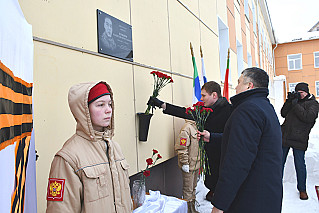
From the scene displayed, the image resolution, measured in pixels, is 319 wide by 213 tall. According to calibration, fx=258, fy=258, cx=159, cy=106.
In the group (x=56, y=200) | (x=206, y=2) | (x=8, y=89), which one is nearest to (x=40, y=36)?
(x=56, y=200)

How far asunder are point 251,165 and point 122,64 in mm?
1696

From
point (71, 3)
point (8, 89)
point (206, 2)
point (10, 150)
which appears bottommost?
point (10, 150)

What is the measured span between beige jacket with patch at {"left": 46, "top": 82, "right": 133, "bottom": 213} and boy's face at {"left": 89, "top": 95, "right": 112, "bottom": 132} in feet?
0.20

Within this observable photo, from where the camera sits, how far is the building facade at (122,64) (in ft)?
6.19

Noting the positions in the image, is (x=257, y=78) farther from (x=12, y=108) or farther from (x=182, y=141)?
(x=12, y=108)

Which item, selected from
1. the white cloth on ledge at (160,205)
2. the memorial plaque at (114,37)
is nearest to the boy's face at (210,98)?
the memorial plaque at (114,37)

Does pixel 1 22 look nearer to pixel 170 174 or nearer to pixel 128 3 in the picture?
pixel 128 3

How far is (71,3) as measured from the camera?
2174mm

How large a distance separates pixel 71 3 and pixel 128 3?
99cm

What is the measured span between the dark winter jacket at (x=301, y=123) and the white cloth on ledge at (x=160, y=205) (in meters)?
2.53

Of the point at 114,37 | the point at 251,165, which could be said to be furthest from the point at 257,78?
the point at 114,37

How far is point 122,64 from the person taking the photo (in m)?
2.86

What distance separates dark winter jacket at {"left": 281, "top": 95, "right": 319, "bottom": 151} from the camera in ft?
13.8

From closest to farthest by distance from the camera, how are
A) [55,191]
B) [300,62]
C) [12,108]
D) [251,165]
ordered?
[12,108], [55,191], [251,165], [300,62]
